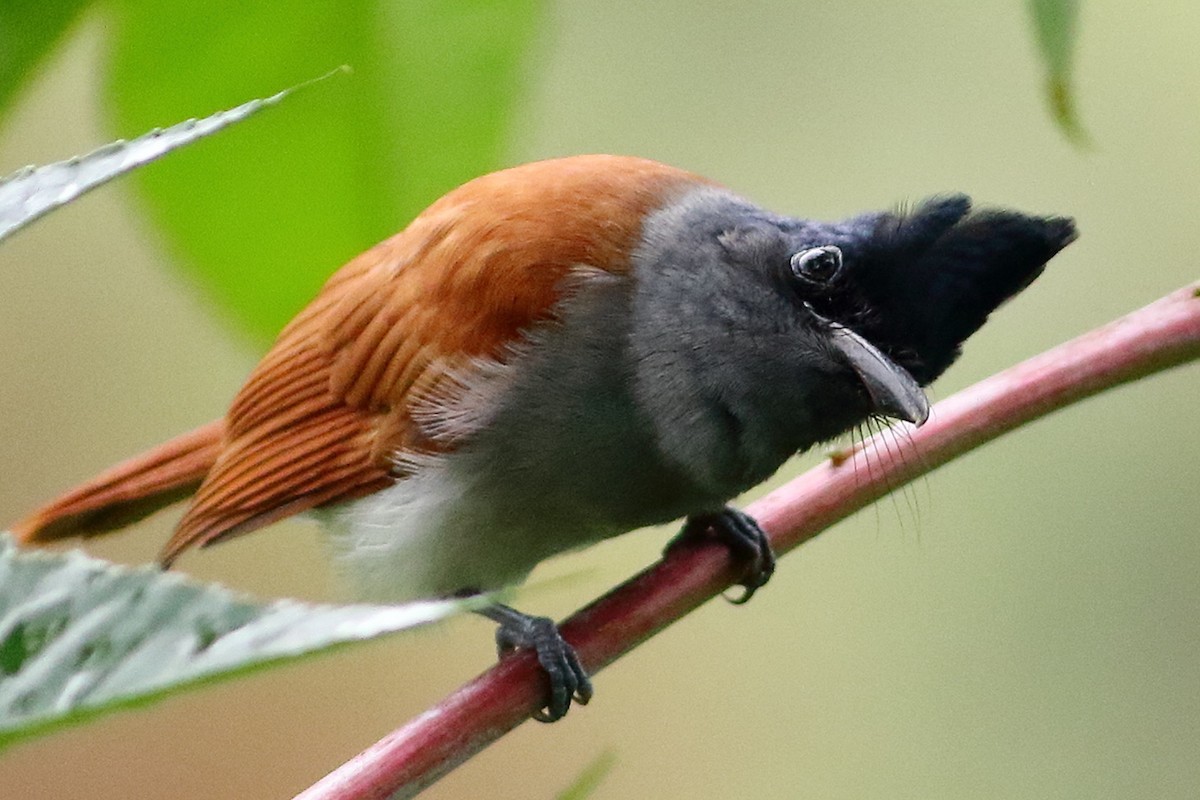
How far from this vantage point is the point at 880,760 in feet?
6.77

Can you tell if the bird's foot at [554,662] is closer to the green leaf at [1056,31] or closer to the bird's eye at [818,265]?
the bird's eye at [818,265]

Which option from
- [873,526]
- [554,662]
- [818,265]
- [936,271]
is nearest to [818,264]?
[818,265]

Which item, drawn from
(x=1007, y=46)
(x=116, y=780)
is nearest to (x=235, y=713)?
(x=116, y=780)

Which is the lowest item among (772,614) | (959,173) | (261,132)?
(772,614)

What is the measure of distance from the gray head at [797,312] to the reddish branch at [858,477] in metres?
0.05

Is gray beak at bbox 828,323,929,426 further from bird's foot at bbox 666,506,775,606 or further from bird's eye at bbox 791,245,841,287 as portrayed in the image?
bird's foot at bbox 666,506,775,606

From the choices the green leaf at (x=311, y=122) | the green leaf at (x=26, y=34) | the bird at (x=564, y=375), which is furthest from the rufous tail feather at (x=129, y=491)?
the green leaf at (x=26, y=34)

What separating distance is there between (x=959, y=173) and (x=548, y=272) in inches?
44.7

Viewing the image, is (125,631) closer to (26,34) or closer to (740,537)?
(26,34)

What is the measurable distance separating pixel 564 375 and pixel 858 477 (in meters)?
0.30

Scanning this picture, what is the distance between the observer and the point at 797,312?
1.03m

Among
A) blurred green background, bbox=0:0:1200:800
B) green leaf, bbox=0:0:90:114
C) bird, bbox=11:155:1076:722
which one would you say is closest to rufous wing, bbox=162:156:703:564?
bird, bbox=11:155:1076:722

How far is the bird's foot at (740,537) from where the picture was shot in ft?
3.36

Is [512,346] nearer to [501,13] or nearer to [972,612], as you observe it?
[501,13]
